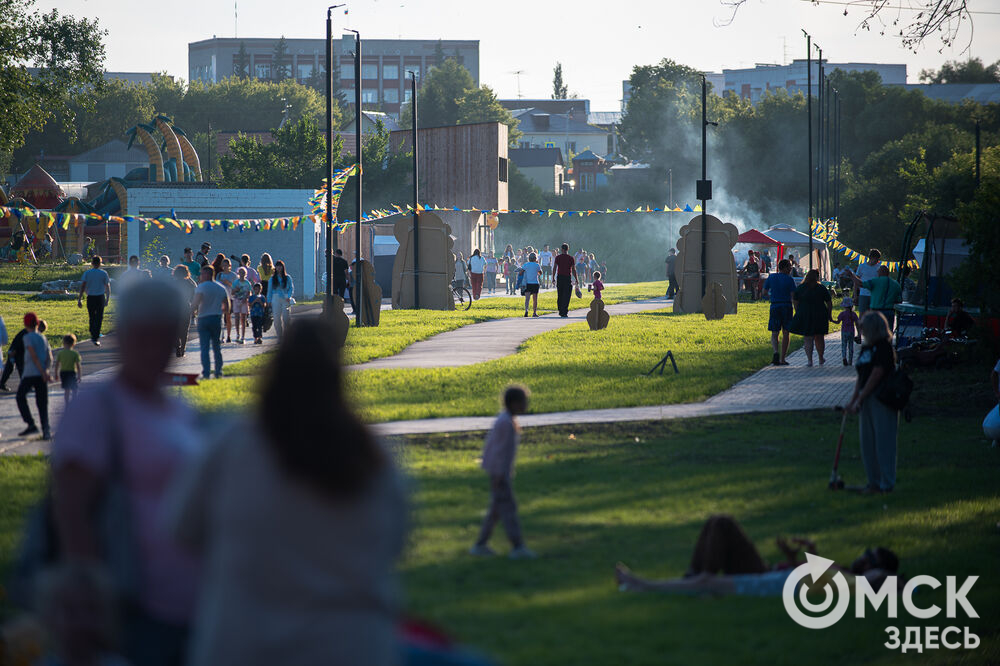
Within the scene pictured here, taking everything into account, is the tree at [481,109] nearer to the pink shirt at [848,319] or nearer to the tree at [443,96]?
the tree at [443,96]

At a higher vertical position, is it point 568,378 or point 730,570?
point 568,378

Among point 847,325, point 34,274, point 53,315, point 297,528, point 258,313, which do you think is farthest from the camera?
point 34,274

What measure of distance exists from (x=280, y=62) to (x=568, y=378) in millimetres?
136725

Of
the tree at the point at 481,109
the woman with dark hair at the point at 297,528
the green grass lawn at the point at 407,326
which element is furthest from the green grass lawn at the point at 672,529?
the tree at the point at 481,109

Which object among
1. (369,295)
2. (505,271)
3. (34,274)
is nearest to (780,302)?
(369,295)

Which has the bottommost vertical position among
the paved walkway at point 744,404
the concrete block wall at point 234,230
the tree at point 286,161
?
the paved walkway at point 744,404

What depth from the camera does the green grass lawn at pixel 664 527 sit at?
6.29 m

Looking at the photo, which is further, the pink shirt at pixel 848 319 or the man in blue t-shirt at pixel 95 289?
the man in blue t-shirt at pixel 95 289

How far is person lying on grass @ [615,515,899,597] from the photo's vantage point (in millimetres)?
7027

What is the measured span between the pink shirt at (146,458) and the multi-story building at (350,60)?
454 feet

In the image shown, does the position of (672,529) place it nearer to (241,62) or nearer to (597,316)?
(597,316)

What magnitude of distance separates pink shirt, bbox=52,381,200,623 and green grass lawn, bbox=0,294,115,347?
65.6 feet

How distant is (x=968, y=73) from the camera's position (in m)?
114

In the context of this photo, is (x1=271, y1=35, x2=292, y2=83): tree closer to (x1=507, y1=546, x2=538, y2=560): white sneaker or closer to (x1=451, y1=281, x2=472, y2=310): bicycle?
(x1=451, y1=281, x2=472, y2=310): bicycle
